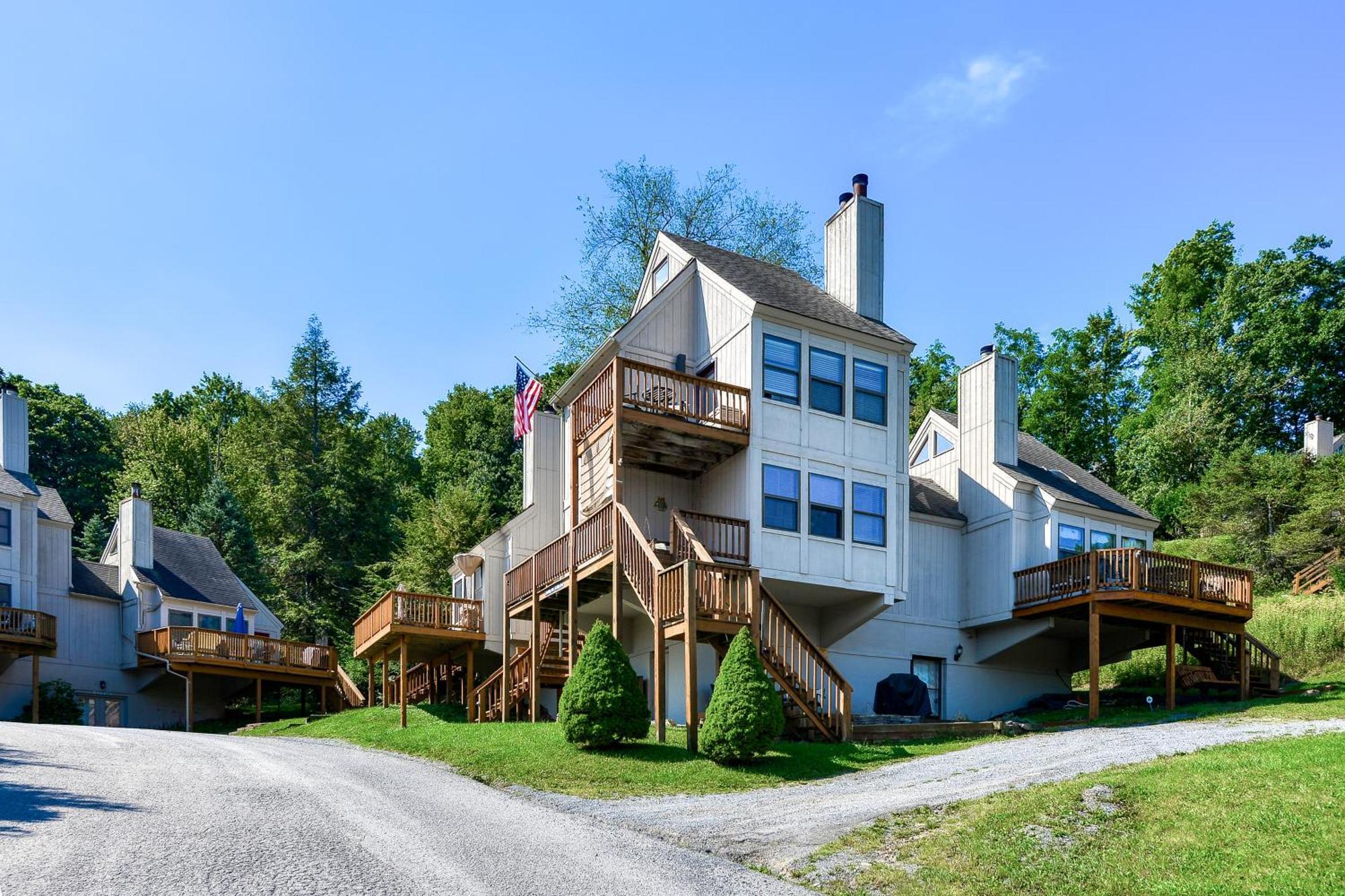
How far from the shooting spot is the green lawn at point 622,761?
15.4 metres

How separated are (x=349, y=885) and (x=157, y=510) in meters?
47.8

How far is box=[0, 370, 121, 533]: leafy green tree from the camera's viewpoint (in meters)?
54.2

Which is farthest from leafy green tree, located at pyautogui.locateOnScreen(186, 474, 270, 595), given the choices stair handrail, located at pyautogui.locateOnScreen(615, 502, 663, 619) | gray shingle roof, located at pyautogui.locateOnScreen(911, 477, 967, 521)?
stair handrail, located at pyautogui.locateOnScreen(615, 502, 663, 619)

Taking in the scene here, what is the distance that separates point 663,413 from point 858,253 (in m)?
7.14

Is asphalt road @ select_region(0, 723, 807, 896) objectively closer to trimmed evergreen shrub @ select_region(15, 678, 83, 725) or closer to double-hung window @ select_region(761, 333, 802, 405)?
double-hung window @ select_region(761, 333, 802, 405)

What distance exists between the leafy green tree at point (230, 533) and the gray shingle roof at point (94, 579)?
770cm

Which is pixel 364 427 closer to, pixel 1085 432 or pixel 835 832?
pixel 1085 432

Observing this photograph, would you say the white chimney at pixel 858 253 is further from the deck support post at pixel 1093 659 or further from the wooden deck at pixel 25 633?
the wooden deck at pixel 25 633

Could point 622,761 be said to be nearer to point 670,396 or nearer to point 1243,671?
point 670,396

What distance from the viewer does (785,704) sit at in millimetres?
18969

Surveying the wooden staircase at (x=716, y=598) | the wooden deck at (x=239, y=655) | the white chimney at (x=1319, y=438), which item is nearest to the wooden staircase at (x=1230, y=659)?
the wooden staircase at (x=716, y=598)

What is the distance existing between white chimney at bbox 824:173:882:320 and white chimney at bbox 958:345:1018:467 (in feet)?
14.2

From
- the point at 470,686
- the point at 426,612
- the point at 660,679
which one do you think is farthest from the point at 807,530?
the point at 426,612

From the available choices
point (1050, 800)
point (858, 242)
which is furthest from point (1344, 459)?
point (1050, 800)
